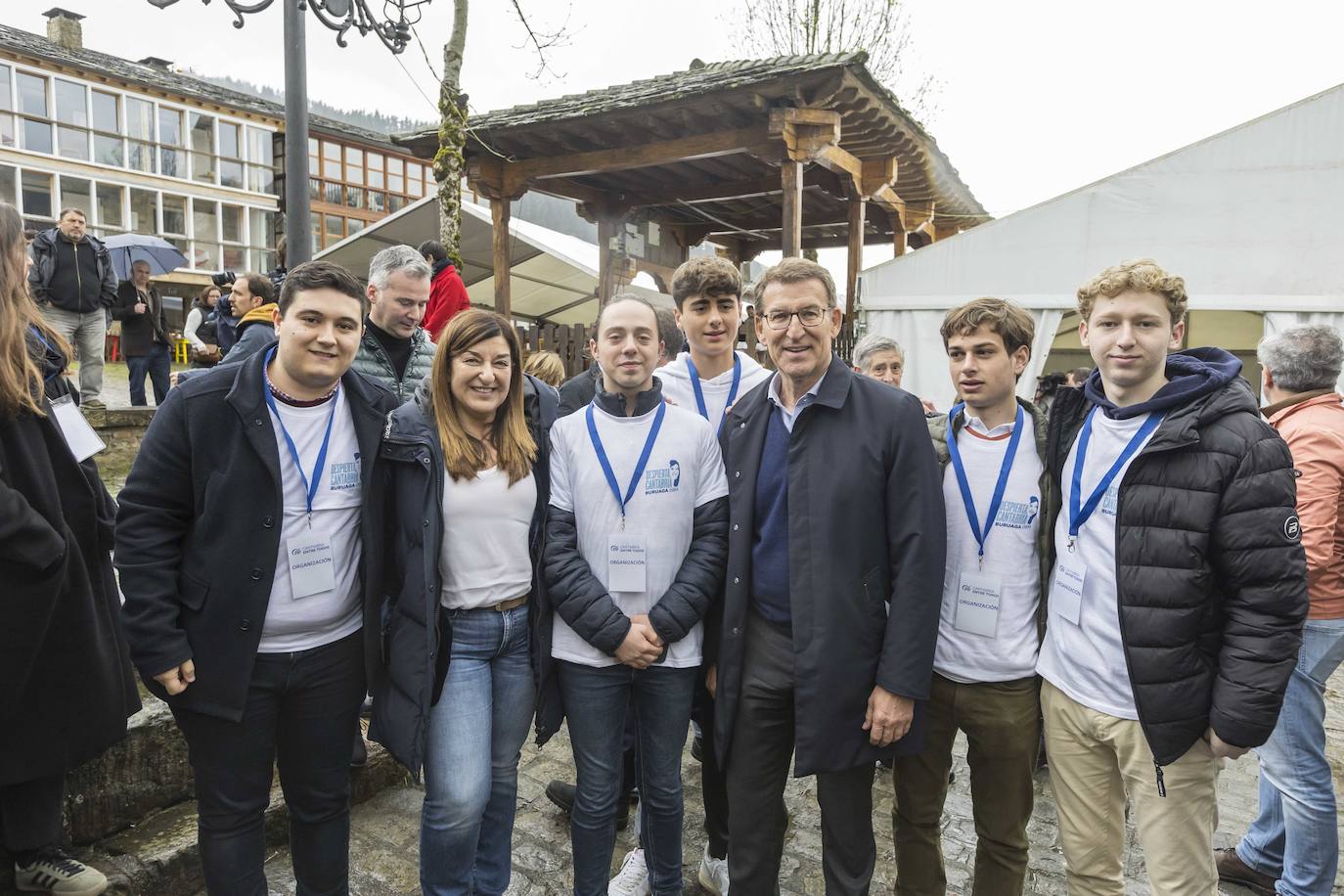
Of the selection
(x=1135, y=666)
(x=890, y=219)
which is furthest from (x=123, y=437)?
(x=890, y=219)

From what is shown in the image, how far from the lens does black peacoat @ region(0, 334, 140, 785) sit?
1.95 metres

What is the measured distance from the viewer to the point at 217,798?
211cm

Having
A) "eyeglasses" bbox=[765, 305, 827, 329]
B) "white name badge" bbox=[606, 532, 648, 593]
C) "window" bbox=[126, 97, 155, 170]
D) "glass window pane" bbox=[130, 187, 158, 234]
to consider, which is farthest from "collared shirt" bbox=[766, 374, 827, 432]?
"glass window pane" bbox=[130, 187, 158, 234]

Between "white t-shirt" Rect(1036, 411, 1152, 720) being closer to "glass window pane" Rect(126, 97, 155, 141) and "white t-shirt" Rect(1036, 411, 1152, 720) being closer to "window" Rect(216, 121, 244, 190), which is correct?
"glass window pane" Rect(126, 97, 155, 141)

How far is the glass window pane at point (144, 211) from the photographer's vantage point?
99.3 ft

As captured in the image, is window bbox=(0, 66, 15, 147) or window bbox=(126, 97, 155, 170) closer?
window bbox=(0, 66, 15, 147)

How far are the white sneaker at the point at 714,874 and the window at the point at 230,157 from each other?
3632cm

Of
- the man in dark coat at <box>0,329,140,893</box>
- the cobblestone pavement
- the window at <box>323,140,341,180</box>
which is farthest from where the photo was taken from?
the window at <box>323,140,341,180</box>

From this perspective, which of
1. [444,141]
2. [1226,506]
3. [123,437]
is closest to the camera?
[1226,506]

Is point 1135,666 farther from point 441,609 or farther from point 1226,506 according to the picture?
point 441,609

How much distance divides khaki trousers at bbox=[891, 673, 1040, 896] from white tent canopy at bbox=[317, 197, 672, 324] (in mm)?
9023

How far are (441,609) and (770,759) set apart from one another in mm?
1062

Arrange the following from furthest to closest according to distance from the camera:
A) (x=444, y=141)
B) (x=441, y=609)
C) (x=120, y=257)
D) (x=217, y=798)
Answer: (x=120, y=257)
(x=444, y=141)
(x=441, y=609)
(x=217, y=798)

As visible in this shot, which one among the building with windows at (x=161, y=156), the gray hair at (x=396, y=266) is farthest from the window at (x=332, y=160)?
the gray hair at (x=396, y=266)
